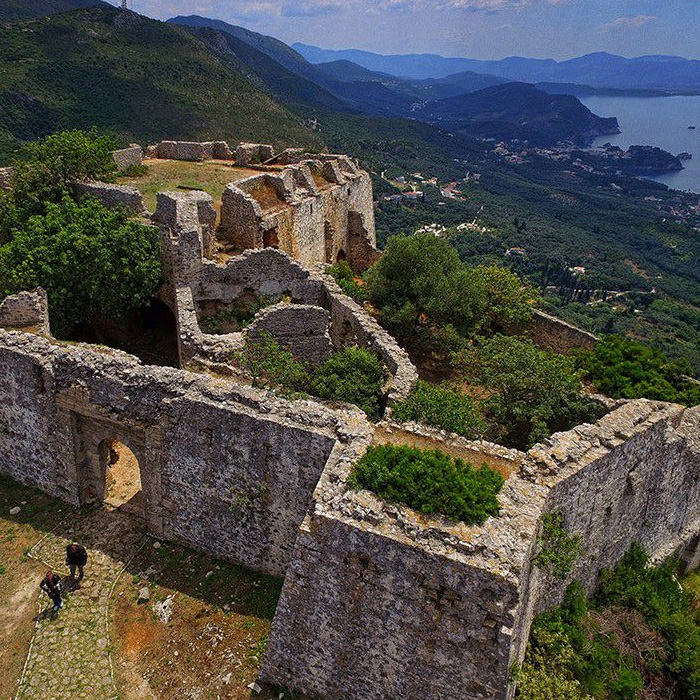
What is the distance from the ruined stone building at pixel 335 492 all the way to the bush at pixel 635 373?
267 cm

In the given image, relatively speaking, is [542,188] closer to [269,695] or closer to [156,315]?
[156,315]

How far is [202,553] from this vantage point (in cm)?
1098

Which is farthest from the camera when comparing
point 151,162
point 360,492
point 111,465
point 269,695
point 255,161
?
point 255,161

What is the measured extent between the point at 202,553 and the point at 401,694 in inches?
180

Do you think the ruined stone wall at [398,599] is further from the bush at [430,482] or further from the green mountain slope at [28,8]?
the green mountain slope at [28,8]

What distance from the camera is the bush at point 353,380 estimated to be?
12.9m

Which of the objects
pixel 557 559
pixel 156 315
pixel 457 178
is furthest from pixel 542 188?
pixel 557 559

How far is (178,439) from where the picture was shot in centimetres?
1034

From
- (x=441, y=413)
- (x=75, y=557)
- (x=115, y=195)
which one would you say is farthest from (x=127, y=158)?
(x=441, y=413)

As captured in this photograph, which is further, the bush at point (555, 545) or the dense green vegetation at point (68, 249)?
the dense green vegetation at point (68, 249)

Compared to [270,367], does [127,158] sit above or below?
above

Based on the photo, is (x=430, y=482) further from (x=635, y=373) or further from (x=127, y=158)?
(x=127, y=158)

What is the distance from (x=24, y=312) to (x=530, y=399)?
11720 millimetres

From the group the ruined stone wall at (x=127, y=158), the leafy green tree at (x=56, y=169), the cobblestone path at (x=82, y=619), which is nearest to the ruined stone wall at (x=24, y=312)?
the cobblestone path at (x=82, y=619)
